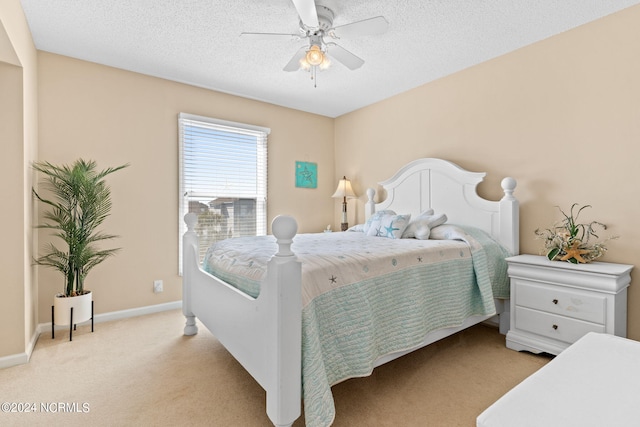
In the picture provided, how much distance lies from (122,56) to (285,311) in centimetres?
291

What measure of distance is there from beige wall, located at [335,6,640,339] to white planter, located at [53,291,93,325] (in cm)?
358

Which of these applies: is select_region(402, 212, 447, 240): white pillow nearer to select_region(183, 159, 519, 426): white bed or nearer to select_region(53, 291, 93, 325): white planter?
select_region(183, 159, 519, 426): white bed

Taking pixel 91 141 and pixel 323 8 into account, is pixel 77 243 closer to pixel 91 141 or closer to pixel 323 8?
pixel 91 141

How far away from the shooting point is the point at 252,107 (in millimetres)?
3947

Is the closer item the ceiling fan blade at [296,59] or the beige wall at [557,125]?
the beige wall at [557,125]

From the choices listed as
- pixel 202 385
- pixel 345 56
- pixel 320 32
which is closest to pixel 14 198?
pixel 202 385

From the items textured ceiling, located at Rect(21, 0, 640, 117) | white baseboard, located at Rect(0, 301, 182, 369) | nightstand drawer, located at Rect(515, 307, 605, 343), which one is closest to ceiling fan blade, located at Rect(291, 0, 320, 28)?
textured ceiling, located at Rect(21, 0, 640, 117)

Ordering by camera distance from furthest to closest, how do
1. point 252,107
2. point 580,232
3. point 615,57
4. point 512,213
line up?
point 252,107, point 512,213, point 580,232, point 615,57

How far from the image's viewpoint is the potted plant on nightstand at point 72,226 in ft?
8.42

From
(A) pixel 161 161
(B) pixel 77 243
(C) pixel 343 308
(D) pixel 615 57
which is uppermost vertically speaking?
(D) pixel 615 57

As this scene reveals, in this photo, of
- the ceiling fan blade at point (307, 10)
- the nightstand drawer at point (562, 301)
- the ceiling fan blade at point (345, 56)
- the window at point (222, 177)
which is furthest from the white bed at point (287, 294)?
the ceiling fan blade at point (345, 56)

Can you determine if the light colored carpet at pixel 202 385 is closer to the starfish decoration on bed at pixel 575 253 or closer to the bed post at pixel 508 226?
the bed post at pixel 508 226

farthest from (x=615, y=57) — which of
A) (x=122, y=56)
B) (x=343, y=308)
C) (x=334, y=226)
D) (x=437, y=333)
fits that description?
(x=122, y=56)

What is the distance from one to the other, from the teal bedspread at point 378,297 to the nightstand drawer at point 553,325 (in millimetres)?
261
